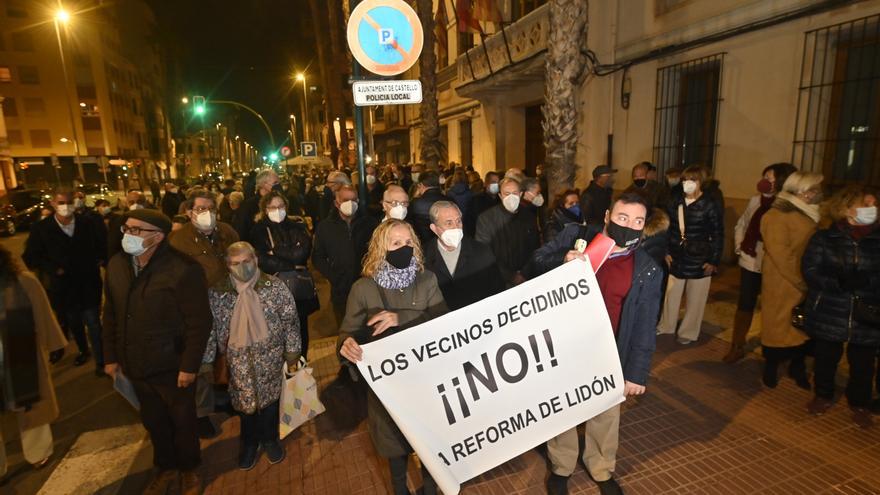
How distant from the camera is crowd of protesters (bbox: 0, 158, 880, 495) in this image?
3.06 metres

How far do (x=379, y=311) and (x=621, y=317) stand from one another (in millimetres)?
1543

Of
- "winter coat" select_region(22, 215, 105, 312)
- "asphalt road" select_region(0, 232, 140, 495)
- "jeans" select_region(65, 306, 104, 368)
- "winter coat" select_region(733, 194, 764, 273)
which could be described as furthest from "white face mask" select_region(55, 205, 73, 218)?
"winter coat" select_region(733, 194, 764, 273)

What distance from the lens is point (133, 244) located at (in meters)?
3.26

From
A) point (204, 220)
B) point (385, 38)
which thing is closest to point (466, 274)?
point (204, 220)

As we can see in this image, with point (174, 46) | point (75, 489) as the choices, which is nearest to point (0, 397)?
point (75, 489)

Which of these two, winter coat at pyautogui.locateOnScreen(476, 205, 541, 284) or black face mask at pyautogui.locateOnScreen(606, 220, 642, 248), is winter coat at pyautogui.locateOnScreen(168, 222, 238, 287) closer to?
winter coat at pyautogui.locateOnScreen(476, 205, 541, 284)

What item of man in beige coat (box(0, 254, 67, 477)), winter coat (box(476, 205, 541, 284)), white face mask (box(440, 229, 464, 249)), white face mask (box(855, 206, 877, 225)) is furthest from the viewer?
winter coat (box(476, 205, 541, 284))

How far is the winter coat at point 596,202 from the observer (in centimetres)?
700

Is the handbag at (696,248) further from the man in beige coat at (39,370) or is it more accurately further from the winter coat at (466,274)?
the man in beige coat at (39,370)

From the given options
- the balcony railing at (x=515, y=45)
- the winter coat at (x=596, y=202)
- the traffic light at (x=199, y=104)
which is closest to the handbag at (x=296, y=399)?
the winter coat at (x=596, y=202)

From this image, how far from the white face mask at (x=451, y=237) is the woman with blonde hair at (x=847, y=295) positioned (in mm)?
3028

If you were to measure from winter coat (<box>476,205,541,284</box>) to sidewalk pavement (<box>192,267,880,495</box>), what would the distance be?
66.8 inches

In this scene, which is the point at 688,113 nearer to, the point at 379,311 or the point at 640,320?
the point at 640,320

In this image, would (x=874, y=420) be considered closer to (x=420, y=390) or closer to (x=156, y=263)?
Answer: (x=420, y=390)
